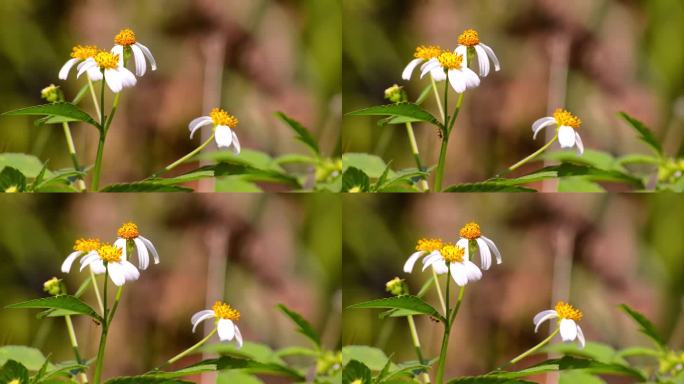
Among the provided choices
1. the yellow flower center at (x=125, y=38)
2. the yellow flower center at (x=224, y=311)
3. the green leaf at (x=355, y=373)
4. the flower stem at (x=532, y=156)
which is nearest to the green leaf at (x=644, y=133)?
the flower stem at (x=532, y=156)

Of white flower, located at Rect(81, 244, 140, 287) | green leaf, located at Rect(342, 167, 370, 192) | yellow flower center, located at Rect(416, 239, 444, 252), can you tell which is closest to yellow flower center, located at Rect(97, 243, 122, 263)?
white flower, located at Rect(81, 244, 140, 287)

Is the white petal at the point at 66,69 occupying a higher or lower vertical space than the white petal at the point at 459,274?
higher

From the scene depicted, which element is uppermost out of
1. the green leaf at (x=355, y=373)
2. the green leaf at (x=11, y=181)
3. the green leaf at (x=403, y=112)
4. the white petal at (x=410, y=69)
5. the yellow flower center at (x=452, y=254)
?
the white petal at (x=410, y=69)

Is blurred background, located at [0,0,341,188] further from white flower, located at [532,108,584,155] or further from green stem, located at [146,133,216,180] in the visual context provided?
white flower, located at [532,108,584,155]

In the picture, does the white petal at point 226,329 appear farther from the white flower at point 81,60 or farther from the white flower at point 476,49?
the white flower at point 476,49

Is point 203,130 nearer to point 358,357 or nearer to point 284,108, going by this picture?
point 284,108

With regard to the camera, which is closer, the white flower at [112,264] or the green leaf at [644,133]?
the white flower at [112,264]

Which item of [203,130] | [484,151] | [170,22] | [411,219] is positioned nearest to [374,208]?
[411,219]
